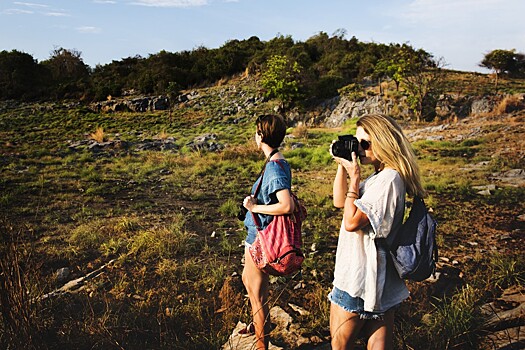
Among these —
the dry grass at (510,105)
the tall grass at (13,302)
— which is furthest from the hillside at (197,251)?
the dry grass at (510,105)

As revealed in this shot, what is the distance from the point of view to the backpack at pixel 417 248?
67.7 inches

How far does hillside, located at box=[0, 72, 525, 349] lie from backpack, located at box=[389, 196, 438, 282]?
0.64 meters

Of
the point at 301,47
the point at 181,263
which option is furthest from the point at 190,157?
the point at 301,47

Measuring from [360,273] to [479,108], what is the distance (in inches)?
767

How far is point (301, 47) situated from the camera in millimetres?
35344

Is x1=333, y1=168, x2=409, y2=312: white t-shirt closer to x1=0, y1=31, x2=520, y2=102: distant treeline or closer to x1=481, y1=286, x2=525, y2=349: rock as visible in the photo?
x1=481, y1=286, x2=525, y2=349: rock

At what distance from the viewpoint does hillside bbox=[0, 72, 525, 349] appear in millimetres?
2727

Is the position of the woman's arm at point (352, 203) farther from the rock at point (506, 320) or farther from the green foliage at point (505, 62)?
the green foliage at point (505, 62)

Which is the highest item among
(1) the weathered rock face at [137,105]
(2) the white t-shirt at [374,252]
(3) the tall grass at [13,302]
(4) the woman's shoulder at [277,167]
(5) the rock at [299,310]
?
(1) the weathered rock face at [137,105]

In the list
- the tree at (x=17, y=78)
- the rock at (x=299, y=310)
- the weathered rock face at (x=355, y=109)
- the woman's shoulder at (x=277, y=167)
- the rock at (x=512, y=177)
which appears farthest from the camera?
the tree at (x=17, y=78)

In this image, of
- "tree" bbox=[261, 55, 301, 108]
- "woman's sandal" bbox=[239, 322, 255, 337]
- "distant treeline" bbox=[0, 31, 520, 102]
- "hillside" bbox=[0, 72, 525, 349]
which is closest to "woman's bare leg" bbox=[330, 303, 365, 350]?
"hillside" bbox=[0, 72, 525, 349]

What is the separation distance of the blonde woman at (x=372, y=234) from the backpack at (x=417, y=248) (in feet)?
0.22

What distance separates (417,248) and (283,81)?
24.1 metres

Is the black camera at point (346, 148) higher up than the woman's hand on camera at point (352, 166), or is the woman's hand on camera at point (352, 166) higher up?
the black camera at point (346, 148)
